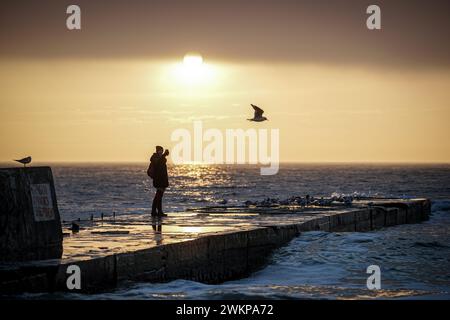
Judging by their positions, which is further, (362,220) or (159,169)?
(362,220)

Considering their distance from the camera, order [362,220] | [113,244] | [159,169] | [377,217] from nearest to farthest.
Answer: [113,244] < [159,169] < [362,220] < [377,217]

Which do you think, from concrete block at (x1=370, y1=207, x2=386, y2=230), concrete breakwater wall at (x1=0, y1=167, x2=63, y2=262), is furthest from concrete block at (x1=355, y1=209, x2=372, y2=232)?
concrete breakwater wall at (x1=0, y1=167, x2=63, y2=262)

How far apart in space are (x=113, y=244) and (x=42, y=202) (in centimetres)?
138

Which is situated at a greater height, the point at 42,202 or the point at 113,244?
the point at 42,202

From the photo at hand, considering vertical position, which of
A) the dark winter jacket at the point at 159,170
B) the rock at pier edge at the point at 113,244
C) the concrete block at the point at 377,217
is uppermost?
the dark winter jacket at the point at 159,170

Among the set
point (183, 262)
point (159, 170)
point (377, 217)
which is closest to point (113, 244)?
point (183, 262)

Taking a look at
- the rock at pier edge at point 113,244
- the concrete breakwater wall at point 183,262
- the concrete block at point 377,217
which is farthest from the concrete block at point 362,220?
the rock at pier edge at point 113,244

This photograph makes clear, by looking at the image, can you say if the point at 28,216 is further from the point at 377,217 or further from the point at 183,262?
the point at 377,217

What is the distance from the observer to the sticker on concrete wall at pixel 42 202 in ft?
46.1

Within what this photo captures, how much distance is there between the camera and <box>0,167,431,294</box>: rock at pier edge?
12.2 meters

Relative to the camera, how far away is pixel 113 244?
14.8 m

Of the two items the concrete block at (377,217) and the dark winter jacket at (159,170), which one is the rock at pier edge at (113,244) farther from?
the concrete block at (377,217)
